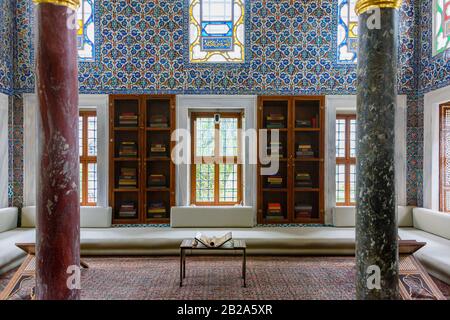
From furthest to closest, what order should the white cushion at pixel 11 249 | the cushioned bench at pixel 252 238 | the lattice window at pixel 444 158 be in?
the lattice window at pixel 444 158, the cushioned bench at pixel 252 238, the white cushion at pixel 11 249

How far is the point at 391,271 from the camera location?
294cm

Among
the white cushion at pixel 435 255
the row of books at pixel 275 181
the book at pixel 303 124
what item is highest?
the book at pixel 303 124

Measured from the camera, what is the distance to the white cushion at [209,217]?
20.1 feet

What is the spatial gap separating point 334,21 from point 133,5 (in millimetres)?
3694

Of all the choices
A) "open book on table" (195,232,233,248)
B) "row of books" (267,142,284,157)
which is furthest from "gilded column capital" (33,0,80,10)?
"row of books" (267,142,284,157)

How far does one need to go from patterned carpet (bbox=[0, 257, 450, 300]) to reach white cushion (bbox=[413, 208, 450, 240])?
52.6 inches

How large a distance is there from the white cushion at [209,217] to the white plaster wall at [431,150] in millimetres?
3155

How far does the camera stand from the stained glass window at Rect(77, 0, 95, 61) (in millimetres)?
6242

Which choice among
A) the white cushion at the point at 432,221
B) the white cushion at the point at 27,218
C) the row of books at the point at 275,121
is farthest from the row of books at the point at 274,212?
the white cushion at the point at 27,218

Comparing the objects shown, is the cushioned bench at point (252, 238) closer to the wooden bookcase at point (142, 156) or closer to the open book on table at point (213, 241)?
the wooden bookcase at point (142, 156)

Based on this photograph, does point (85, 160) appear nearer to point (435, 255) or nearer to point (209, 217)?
point (209, 217)

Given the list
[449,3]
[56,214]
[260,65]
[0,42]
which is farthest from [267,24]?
[56,214]

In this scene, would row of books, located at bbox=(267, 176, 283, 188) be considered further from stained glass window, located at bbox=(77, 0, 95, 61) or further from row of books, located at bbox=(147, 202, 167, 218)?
stained glass window, located at bbox=(77, 0, 95, 61)
